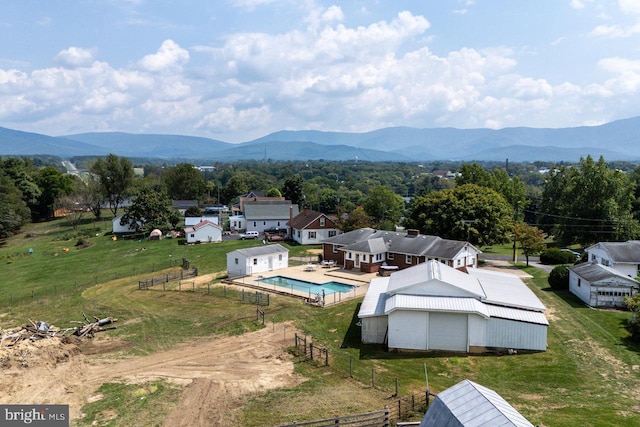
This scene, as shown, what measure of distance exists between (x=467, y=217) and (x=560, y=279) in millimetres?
11971

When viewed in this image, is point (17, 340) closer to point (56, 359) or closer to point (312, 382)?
point (56, 359)

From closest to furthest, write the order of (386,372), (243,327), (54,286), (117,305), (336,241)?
(386,372), (243,327), (117,305), (54,286), (336,241)

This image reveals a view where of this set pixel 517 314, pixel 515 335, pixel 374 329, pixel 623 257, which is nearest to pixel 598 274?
pixel 623 257

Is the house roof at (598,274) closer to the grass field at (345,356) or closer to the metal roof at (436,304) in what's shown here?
the grass field at (345,356)

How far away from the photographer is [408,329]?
24281 millimetres

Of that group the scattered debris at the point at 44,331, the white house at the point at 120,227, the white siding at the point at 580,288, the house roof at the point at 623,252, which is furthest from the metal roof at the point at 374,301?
the white house at the point at 120,227

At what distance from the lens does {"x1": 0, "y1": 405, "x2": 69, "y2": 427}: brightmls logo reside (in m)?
16.2

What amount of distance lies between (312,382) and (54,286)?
32.5 metres

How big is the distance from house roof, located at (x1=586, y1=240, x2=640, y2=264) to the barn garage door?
21.7m

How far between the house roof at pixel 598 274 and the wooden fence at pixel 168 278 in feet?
110

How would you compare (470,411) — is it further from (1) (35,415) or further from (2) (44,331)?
(2) (44,331)

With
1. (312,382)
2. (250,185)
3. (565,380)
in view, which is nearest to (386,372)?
(312,382)

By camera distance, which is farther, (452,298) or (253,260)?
(253,260)

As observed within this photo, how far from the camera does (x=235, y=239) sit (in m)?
64.6
